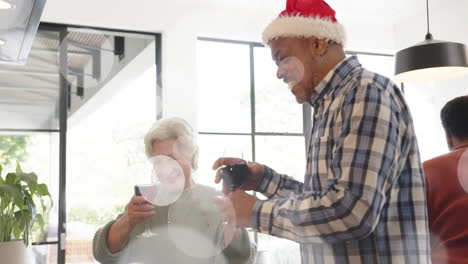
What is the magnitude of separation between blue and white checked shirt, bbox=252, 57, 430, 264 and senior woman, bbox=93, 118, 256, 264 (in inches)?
21.6

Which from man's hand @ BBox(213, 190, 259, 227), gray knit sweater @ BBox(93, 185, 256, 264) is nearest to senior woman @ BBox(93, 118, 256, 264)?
gray knit sweater @ BBox(93, 185, 256, 264)

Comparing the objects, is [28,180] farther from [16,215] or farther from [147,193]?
[147,193]

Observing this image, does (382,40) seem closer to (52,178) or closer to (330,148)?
(52,178)

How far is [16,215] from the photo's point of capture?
222cm

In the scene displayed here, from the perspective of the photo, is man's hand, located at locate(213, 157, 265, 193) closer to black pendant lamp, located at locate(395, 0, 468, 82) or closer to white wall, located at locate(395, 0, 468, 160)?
black pendant lamp, located at locate(395, 0, 468, 82)

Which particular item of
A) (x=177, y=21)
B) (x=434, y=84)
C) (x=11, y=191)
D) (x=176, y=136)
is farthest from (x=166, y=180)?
(x=434, y=84)

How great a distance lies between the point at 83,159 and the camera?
4312mm

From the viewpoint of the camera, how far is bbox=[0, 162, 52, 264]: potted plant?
209 cm

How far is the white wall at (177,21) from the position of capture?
4035 millimetres

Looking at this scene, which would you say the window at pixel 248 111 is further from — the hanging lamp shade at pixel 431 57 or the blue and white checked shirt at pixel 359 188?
the blue and white checked shirt at pixel 359 188

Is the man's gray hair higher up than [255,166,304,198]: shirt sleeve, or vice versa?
the man's gray hair

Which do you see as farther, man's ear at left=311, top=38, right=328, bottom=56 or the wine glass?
the wine glass

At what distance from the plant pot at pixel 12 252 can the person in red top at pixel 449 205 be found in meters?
1.56

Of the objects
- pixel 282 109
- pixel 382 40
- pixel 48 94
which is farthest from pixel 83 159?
pixel 382 40
